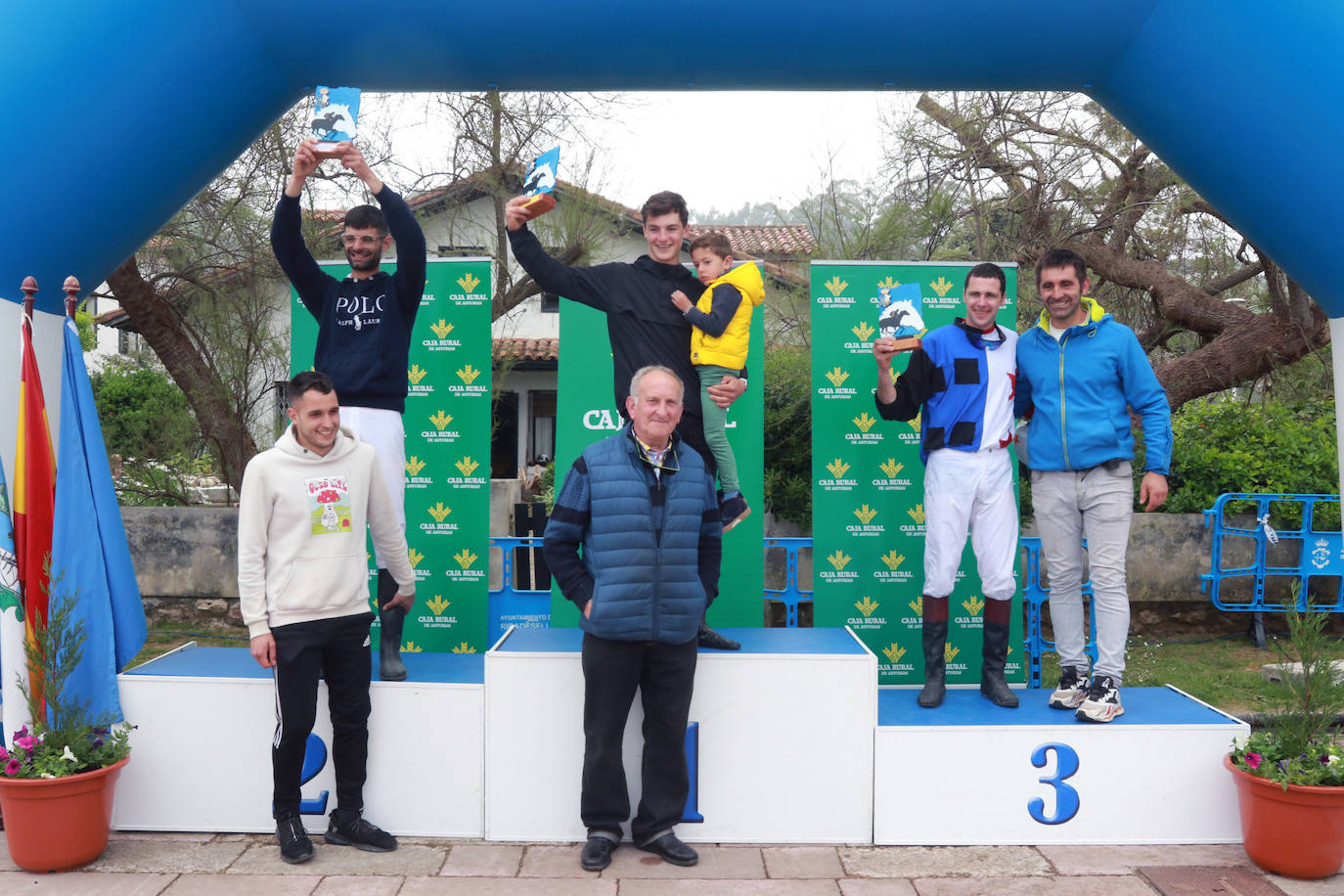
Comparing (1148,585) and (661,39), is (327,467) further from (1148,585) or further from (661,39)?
(1148,585)

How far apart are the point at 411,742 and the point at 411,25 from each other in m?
2.69

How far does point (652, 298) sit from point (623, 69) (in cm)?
90

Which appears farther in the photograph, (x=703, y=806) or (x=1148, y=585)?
(x=1148, y=585)

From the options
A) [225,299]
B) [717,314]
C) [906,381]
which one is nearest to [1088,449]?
[906,381]

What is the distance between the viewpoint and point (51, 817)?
3512 mm

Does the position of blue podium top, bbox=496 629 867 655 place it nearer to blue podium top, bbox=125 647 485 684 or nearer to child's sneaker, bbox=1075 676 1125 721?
blue podium top, bbox=125 647 485 684

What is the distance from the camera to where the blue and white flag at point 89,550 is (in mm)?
3777

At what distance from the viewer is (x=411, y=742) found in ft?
13.1

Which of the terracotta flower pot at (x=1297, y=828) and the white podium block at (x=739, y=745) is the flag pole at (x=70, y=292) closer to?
the white podium block at (x=739, y=745)

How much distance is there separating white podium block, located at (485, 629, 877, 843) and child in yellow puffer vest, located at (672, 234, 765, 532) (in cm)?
106

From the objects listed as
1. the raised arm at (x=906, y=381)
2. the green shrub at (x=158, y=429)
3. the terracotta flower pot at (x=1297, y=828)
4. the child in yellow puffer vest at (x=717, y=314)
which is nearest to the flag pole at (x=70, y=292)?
the child in yellow puffer vest at (x=717, y=314)

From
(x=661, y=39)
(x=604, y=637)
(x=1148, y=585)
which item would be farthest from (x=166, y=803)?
(x=1148, y=585)

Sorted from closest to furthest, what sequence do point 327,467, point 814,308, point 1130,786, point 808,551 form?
point 327,467
point 1130,786
point 814,308
point 808,551

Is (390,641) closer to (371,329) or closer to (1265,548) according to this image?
(371,329)
